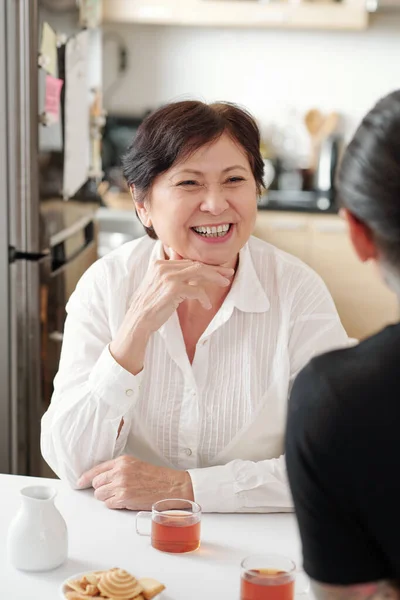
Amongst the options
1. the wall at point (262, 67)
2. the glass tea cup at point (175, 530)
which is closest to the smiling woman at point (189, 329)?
the glass tea cup at point (175, 530)

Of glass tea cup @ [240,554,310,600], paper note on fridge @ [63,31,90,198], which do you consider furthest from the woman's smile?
paper note on fridge @ [63,31,90,198]

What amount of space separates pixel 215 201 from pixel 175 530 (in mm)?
704

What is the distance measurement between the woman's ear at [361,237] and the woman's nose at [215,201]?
861 millimetres

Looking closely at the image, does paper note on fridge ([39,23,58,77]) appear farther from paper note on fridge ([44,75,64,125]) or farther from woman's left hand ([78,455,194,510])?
woman's left hand ([78,455,194,510])

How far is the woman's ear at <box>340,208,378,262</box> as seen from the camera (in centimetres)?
90

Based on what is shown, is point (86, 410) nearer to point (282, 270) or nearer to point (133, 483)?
point (133, 483)

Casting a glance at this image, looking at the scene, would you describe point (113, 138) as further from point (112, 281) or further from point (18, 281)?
point (112, 281)

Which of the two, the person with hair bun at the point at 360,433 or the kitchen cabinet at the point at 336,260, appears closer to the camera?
the person with hair bun at the point at 360,433

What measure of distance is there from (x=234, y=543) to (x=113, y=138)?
390 centimetres

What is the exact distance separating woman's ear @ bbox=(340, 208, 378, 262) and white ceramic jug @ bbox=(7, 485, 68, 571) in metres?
0.64

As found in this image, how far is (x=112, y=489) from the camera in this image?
155 centimetres

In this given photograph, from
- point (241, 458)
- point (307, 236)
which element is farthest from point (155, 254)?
point (307, 236)

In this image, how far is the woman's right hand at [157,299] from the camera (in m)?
1.68

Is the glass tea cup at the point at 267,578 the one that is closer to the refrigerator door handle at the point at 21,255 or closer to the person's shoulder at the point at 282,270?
the person's shoulder at the point at 282,270
